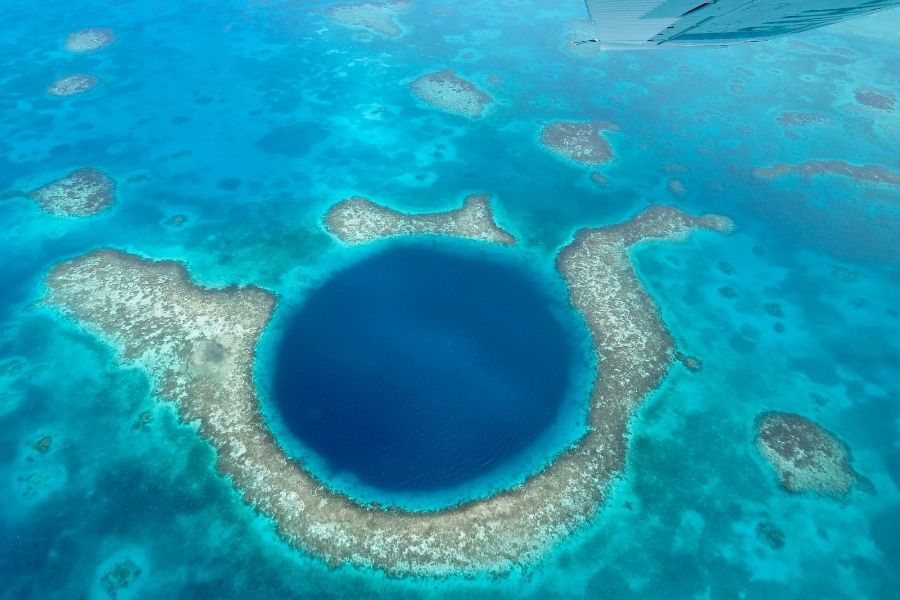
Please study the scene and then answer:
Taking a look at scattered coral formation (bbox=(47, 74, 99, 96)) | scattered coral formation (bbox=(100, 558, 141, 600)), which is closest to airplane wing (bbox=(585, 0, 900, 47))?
scattered coral formation (bbox=(100, 558, 141, 600))

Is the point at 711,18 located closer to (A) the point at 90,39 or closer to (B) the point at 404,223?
(B) the point at 404,223

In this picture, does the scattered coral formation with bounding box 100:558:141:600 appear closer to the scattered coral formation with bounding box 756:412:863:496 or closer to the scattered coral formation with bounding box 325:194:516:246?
the scattered coral formation with bounding box 325:194:516:246

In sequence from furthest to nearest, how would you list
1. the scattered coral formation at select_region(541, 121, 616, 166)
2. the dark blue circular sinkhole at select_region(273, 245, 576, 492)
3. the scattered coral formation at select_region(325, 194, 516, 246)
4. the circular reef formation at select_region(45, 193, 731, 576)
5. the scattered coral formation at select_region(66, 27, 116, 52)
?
the scattered coral formation at select_region(66, 27, 116, 52) → the scattered coral formation at select_region(541, 121, 616, 166) → the scattered coral formation at select_region(325, 194, 516, 246) → the dark blue circular sinkhole at select_region(273, 245, 576, 492) → the circular reef formation at select_region(45, 193, 731, 576)

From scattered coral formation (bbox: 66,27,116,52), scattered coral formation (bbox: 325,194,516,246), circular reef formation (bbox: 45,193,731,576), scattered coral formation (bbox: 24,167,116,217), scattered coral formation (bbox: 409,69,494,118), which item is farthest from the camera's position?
scattered coral formation (bbox: 66,27,116,52)

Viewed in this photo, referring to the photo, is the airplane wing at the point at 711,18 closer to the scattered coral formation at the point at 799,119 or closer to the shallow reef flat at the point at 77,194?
the scattered coral formation at the point at 799,119

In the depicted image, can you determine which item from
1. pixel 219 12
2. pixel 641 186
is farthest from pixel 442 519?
pixel 219 12

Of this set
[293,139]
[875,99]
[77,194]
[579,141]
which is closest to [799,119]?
[875,99]
